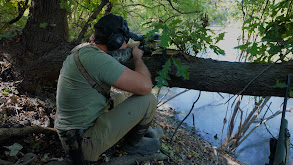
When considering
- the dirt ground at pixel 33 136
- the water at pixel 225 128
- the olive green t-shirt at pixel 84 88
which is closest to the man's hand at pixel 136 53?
the olive green t-shirt at pixel 84 88

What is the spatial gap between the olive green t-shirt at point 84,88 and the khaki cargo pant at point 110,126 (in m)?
0.11

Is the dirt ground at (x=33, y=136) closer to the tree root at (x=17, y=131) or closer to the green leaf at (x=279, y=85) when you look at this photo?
the tree root at (x=17, y=131)

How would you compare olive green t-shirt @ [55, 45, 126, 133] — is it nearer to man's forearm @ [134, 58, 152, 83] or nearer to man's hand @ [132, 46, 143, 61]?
man's forearm @ [134, 58, 152, 83]

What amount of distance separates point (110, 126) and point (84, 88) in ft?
1.57

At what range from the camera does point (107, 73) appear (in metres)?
1.92

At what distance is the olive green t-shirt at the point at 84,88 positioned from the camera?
192 cm

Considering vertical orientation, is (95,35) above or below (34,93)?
above

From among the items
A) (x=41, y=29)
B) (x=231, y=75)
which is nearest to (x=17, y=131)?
(x=41, y=29)

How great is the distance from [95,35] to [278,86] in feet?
6.70

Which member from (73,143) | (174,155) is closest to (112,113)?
(73,143)

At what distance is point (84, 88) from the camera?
2029 mm

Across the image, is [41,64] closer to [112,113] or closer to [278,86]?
[112,113]

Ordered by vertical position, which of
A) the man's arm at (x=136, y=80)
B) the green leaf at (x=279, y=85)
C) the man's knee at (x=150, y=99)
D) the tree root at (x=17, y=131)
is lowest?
the tree root at (x=17, y=131)

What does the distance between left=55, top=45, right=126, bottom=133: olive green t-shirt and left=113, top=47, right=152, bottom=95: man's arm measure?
55mm
